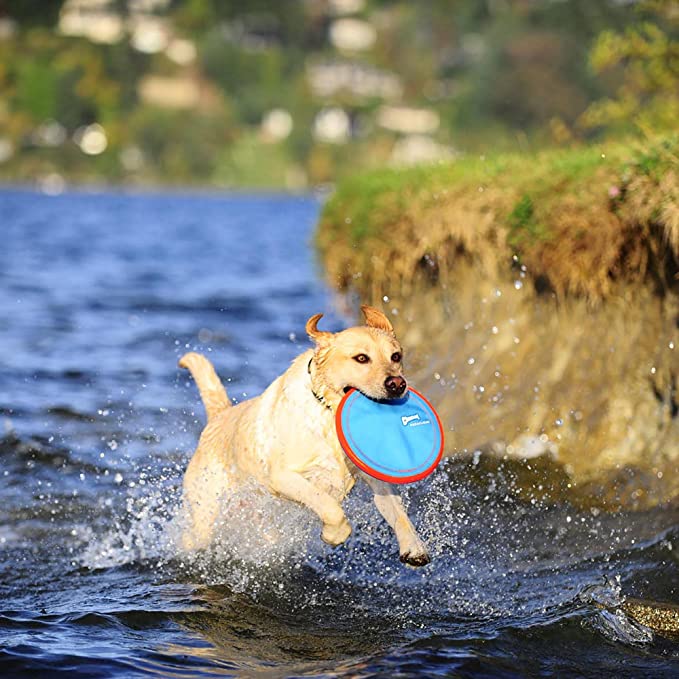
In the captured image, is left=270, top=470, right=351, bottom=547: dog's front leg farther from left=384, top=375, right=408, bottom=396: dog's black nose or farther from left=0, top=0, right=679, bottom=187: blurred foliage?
left=0, top=0, right=679, bottom=187: blurred foliage

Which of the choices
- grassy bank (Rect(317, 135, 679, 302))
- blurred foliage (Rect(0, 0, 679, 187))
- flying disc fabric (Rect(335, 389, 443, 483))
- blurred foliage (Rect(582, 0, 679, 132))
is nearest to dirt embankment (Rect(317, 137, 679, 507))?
grassy bank (Rect(317, 135, 679, 302))

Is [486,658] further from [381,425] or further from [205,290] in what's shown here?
[205,290]

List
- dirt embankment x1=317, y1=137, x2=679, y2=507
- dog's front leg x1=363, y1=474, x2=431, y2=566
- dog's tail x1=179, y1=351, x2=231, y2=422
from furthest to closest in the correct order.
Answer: dirt embankment x1=317, y1=137, x2=679, y2=507 → dog's tail x1=179, y1=351, x2=231, y2=422 → dog's front leg x1=363, y1=474, x2=431, y2=566

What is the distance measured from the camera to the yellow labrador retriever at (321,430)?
19.2ft

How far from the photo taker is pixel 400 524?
6.05 m

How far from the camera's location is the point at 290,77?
170000 mm

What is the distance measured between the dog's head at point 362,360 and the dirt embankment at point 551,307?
7.34 ft

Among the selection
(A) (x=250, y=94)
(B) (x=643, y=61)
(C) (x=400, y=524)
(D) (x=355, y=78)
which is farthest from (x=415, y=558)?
(D) (x=355, y=78)

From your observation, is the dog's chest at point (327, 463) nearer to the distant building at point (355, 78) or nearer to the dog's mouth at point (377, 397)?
the dog's mouth at point (377, 397)

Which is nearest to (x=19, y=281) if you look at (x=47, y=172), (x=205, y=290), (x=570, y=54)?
(x=205, y=290)

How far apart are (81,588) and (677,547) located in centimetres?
344

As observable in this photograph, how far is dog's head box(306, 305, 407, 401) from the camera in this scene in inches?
230

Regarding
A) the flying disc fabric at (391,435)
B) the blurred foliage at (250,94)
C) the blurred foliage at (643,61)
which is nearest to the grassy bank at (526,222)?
the flying disc fabric at (391,435)

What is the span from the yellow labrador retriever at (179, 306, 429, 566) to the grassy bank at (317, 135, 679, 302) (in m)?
2.32
